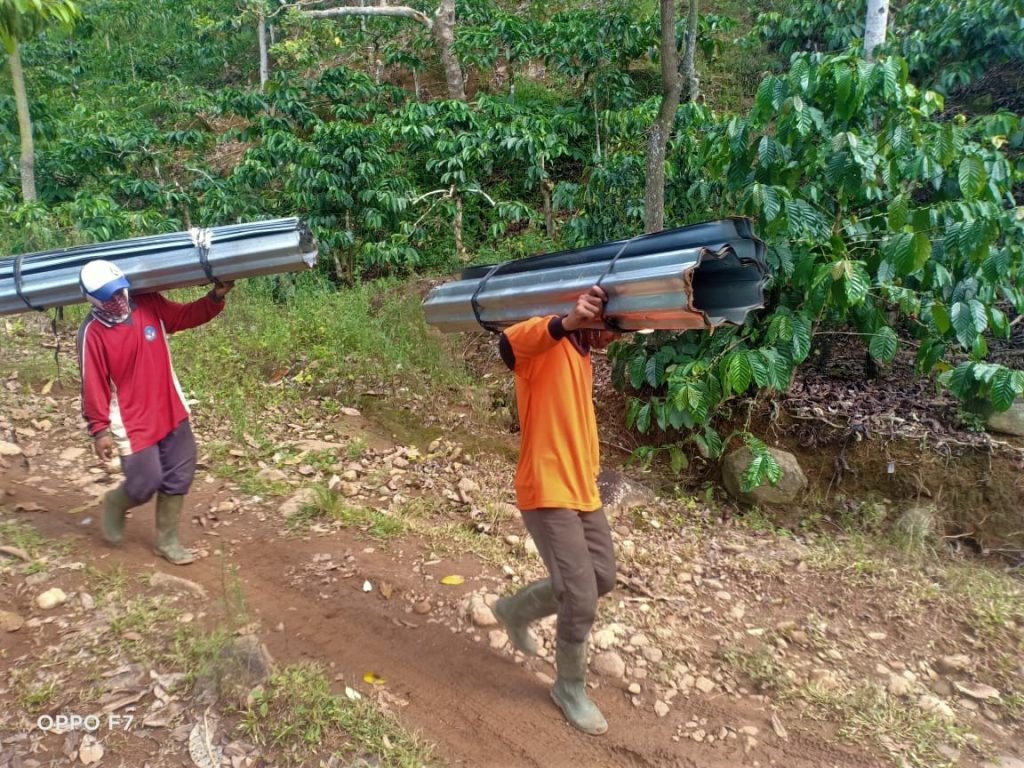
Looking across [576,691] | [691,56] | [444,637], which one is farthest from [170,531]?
[691,56]

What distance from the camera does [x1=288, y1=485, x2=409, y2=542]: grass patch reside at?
387cm

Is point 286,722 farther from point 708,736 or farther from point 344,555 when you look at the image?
point 708,736

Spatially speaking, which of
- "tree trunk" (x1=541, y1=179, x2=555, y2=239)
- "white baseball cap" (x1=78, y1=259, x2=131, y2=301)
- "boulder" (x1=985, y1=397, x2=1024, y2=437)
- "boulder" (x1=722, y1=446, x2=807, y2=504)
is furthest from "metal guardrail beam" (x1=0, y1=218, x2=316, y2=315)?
"tree trunk" (x1=541, y1=179, x2=555, y2=239)

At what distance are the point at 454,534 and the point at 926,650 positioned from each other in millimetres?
2403

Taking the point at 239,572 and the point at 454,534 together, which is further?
the point at 454,534

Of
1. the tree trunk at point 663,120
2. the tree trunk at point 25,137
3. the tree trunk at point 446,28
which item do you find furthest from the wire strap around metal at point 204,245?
the tree trunk at point 25,137

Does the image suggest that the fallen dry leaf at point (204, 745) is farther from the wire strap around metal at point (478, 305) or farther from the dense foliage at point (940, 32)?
the dense foliage at point (940, 32)

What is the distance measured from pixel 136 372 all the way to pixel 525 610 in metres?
2.14

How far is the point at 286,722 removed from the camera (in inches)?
95.3

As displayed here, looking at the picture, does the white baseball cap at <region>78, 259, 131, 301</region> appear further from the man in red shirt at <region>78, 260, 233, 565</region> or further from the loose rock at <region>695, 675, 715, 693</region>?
the loose rock at <region>695, 675, 715, 693</region>

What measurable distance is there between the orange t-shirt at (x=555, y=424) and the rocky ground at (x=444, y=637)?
0.94 meters

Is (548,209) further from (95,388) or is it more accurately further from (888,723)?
(888,723)

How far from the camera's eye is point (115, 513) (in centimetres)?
348

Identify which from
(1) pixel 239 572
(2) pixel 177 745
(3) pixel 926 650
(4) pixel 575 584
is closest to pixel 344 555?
(1) pixel 239 572
